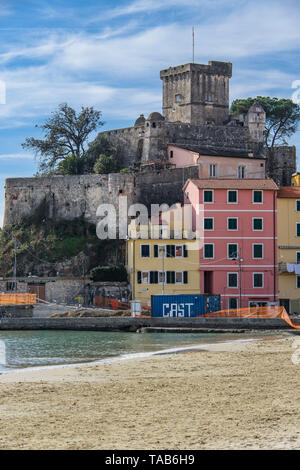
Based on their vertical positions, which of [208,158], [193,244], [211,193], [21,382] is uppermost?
[208,158]

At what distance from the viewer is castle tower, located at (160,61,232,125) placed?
6756 centimetres

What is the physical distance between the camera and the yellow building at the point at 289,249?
4903 cm

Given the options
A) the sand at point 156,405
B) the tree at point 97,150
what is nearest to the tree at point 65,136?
the tree at point 97,150

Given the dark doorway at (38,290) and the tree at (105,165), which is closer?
Answer: the dark doorway at (38,290)

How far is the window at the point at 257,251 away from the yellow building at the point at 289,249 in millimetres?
1510

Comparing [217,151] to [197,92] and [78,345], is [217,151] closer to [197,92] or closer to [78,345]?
[197,92]

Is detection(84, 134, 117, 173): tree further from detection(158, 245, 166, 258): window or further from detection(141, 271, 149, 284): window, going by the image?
detection(141, 271, 149, 284): window

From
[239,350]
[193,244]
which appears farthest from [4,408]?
[193,244]

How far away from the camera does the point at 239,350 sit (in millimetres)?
29969

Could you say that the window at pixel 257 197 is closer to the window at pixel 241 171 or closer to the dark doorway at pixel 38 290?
the window at pixel 241 171

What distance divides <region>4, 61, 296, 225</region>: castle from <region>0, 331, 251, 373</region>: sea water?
54.6 ft

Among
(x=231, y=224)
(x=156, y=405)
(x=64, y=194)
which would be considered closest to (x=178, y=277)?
(x=231, y=224)

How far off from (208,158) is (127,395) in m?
39.9
